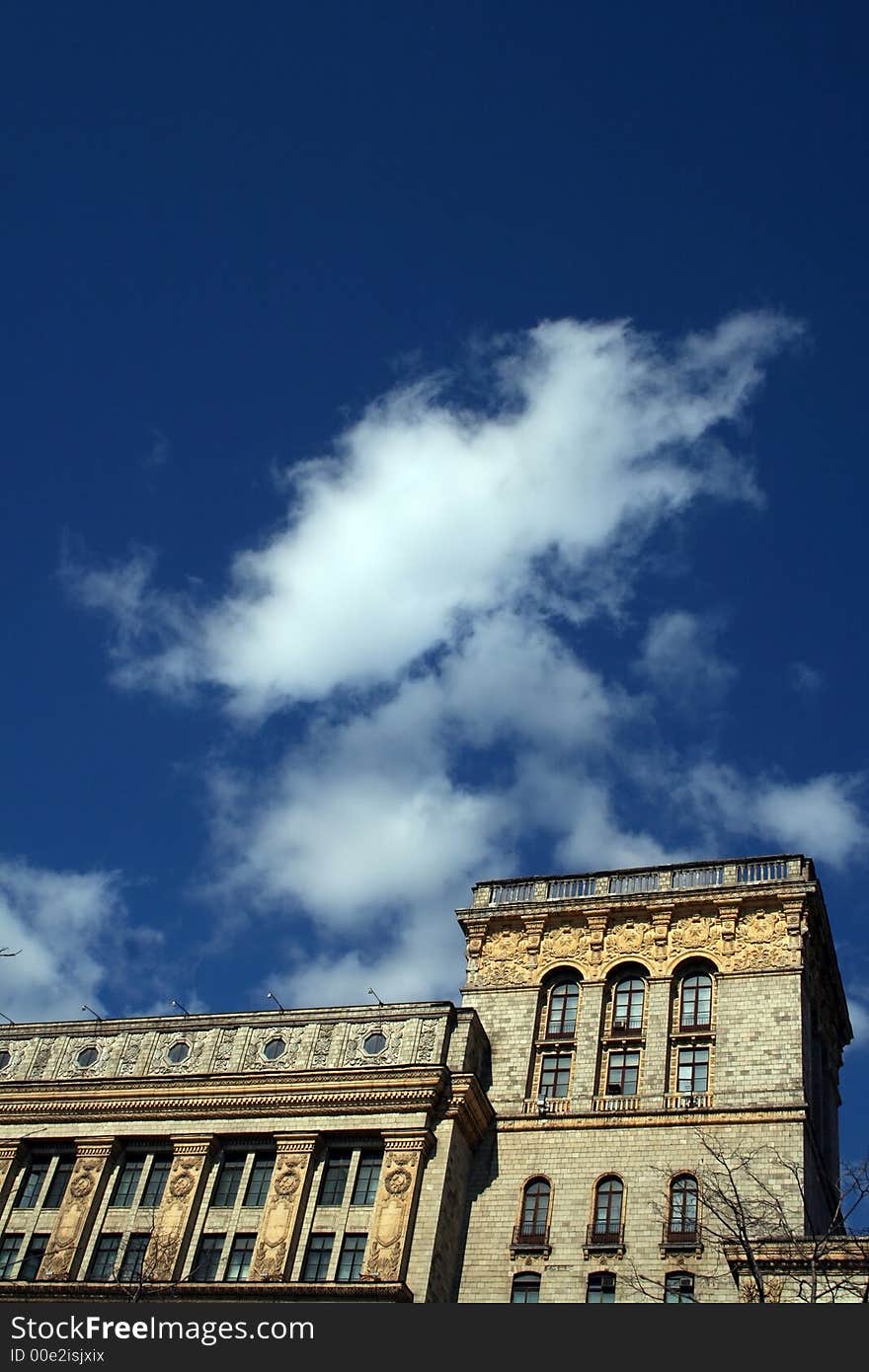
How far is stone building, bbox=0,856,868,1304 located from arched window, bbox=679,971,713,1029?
A: 0.08 m

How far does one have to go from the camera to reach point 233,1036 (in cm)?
4950

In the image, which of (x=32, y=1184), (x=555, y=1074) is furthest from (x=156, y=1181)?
(x=555, y=1074)

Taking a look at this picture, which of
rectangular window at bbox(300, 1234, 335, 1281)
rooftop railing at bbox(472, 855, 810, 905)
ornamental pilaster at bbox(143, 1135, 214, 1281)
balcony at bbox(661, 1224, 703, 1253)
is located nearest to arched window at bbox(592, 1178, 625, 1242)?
balcony at bbox(661, 1224, 703, 1253)

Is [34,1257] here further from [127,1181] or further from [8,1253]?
[127,1181]

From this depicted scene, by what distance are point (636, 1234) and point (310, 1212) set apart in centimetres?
1055

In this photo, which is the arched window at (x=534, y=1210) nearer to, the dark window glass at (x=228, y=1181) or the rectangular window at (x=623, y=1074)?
the rectangular window at (x=623, y=1074)

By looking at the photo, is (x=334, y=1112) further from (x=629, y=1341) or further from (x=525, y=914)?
(x=629, y=1341)

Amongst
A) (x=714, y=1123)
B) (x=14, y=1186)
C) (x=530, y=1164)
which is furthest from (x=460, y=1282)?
(x=14, y=1186)

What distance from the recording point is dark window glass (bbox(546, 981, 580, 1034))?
49.4m

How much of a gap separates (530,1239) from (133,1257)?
43.3 ft

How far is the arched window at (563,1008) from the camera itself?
49344mm

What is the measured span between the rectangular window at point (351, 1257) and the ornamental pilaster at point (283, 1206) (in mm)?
1632

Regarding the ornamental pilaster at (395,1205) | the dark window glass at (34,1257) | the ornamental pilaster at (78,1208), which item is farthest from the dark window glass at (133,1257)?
the ornamental pilaster at (395,1205)

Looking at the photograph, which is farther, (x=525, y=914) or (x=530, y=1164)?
(x=525, y=914)
